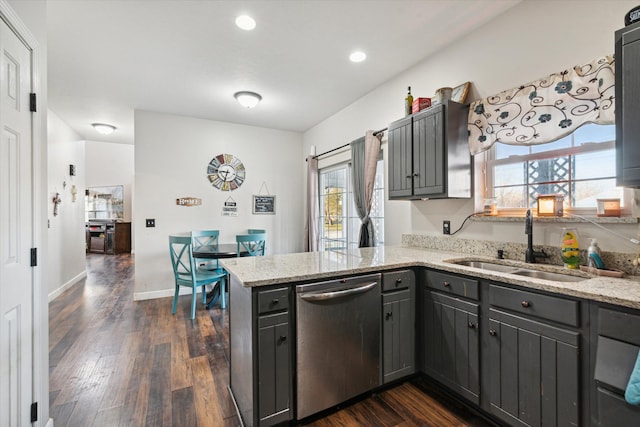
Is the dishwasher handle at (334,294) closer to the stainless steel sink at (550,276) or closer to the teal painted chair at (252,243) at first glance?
the stainless steel sink at (550,276)

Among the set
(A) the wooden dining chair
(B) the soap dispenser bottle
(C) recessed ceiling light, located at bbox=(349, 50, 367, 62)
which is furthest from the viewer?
(A) the wooden dining chair

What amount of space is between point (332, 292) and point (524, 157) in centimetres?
185

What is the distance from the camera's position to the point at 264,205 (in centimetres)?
521

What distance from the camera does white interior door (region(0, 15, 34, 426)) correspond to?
1268 millimetres

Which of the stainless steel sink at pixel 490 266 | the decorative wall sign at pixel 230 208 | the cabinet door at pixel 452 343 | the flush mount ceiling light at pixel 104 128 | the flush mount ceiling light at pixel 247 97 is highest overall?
the flush mount ceiling light at pixel 104 128

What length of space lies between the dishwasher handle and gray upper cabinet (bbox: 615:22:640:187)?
4.68 ft

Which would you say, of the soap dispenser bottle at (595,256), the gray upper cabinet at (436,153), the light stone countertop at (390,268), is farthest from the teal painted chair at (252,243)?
the soap dispenser bottle at (595,256)

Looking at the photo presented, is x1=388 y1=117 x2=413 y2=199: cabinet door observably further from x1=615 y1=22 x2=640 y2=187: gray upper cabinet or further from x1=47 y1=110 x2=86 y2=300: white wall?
x1=47 y1=110 x2=86 y2=300: white wall

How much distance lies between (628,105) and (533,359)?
1.34 metres

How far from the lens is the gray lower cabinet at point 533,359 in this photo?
137cm

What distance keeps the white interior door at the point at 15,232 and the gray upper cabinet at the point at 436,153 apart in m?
2.60

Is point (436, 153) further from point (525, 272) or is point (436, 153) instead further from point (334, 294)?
point (334, 294)

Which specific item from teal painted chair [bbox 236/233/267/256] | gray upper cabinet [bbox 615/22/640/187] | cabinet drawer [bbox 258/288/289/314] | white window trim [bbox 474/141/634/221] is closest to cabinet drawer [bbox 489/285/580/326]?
gray upper cabinet [bbox 615/22/640/187]

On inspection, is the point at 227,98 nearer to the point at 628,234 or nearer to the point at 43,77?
the point at 43,77
